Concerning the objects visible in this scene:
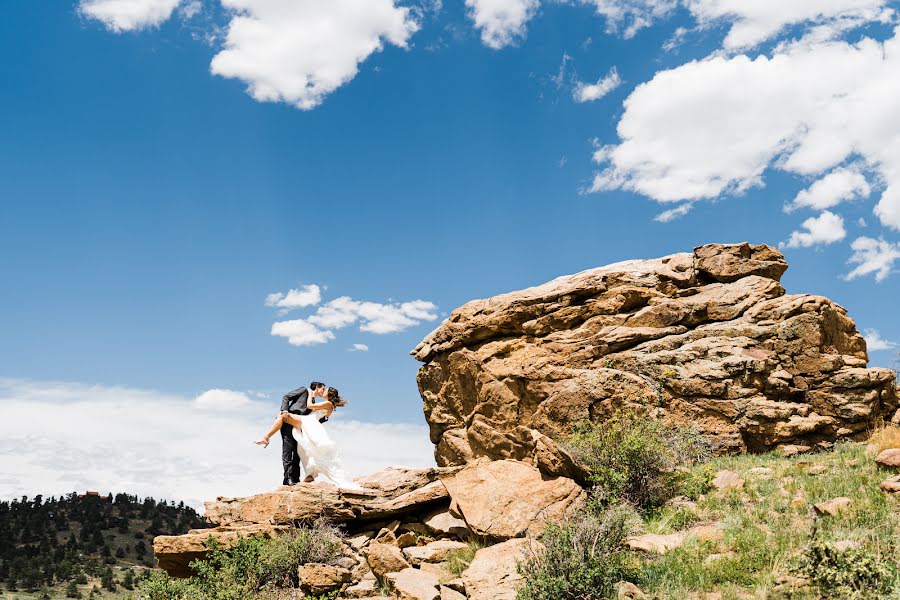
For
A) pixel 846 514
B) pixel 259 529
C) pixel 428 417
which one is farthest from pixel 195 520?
pixel 846 514

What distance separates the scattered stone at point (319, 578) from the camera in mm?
11969

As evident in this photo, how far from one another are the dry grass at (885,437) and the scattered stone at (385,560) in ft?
31.5

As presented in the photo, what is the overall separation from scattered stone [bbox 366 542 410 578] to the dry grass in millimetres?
9599

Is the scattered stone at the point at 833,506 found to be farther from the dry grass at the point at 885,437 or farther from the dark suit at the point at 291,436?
the dark suit at the point at 291,436

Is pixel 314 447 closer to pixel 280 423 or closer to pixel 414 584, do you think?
pixel 280 423

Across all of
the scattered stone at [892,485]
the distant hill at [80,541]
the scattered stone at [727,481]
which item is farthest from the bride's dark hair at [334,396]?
the distant hill at [80,541]

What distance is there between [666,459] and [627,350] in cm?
439

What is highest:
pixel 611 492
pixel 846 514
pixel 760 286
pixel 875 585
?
pixel 760 286

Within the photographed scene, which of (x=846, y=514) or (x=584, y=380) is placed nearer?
(x=846, y=514)

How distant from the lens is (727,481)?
12.5 metres

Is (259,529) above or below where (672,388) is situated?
below

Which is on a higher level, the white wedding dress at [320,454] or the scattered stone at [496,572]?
the white wedding dress at [320,454]

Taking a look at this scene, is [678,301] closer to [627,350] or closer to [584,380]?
[627,350]

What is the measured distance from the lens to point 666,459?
13117mm
